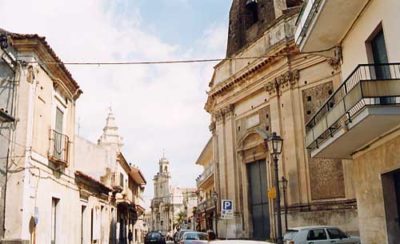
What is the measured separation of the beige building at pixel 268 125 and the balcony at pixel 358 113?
883cm

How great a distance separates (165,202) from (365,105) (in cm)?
11160

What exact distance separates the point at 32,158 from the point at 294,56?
46.8ft

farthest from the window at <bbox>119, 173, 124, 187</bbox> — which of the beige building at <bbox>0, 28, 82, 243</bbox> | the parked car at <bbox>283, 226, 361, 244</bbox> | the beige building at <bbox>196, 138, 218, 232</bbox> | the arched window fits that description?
the parked car at <bbox>283, 226, 361, 244</bbox>

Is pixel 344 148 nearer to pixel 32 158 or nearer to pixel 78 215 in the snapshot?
pixel 32 158

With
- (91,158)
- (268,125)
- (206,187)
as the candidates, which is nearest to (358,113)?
(268,125)

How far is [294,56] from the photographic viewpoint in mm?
23766

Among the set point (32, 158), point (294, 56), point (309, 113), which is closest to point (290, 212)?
point (309, 113)

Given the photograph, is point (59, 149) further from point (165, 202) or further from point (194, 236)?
point (165, 202)

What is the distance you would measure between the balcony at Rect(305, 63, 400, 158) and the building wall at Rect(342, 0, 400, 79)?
57cm

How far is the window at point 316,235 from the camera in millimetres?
16889

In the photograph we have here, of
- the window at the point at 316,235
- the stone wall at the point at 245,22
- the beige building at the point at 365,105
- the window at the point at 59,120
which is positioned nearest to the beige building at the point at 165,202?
the stone wall at the point at 245,22

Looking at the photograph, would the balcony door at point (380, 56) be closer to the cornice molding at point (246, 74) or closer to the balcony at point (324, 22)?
the balcony at point (324, 22)

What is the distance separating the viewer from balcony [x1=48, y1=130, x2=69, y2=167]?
16.7 m

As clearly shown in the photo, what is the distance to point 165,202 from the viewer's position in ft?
387
